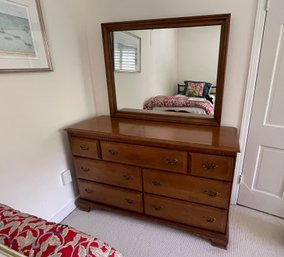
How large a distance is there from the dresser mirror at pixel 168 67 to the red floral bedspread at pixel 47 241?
129 centimetres

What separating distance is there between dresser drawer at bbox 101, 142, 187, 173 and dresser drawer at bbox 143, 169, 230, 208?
0.07 metres

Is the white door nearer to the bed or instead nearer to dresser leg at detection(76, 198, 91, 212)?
the bed

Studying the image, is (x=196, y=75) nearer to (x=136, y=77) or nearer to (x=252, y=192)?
(x=136, y=77)

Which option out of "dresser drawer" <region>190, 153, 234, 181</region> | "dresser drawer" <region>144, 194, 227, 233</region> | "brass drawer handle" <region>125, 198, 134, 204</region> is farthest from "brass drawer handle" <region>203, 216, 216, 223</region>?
"brass drawer handle" <region>125, 198, 134, 204</region>

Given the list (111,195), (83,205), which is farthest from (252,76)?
(83,205)

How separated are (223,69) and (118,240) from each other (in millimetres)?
1662

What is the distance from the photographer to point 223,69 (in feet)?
5.12

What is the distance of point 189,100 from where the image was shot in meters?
1.78

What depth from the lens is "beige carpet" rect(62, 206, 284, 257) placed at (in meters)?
1.54

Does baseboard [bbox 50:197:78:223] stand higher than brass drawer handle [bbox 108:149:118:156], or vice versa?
brass drawer handle [bbox 108:149:118:156]

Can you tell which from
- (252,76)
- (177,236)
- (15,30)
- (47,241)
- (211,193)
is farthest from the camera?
(177,236)

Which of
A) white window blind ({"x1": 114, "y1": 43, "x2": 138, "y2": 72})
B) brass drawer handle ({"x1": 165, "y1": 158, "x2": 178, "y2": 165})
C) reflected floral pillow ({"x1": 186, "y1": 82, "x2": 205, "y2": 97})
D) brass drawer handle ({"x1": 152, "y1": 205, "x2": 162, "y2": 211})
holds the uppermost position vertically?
white window blind ({"x1": 114, "y1": 43, "x2": 138, "y2": 72})

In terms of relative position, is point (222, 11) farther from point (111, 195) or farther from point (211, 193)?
point (111, 195)

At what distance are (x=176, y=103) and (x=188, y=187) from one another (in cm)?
76
